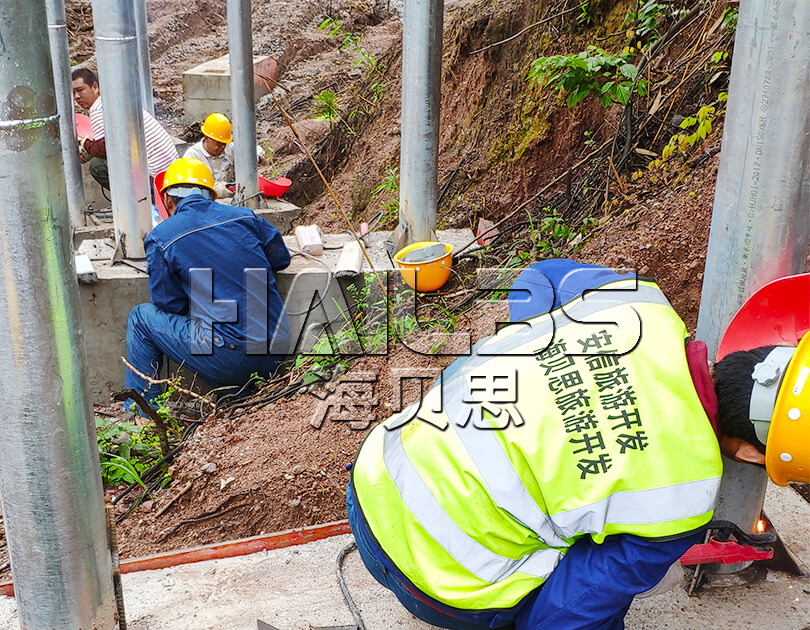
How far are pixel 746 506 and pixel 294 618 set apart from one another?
1.61 meters

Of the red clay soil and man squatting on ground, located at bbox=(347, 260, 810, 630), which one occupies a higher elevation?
man squatting on ground, located at bbox=(347, 260, 810, 630)

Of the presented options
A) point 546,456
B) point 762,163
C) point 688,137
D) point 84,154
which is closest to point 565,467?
point 546,456

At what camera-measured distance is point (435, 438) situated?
2.01 m

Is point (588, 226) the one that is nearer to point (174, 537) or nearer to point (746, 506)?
point (746, 506)

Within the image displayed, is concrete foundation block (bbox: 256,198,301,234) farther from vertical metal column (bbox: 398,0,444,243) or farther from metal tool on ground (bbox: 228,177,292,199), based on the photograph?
vertical metal column (bbox: 398,0,444,243)

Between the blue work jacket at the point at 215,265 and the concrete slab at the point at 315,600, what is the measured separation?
101 inches

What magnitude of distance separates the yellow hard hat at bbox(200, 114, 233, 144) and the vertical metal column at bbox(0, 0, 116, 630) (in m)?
5.91

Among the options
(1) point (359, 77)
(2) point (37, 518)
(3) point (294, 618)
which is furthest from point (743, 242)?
(1) point (359, 77)

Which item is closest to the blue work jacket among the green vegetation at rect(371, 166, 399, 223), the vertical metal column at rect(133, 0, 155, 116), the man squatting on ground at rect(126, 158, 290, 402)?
the man squatting on ground at rect(126, 158, 290, 402)

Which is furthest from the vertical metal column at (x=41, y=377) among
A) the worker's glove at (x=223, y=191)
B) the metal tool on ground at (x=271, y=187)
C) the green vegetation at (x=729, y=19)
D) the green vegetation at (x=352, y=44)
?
the green vegetation at (x=352, y=44)

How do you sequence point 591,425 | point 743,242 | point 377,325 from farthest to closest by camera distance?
point 377,325 → point 743,242 → point 591,425

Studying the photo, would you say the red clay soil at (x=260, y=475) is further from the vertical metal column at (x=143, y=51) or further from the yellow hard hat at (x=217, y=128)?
the vertical metal column at (x=143, y=51)

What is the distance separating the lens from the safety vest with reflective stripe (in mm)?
1787

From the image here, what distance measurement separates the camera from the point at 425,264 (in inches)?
232
